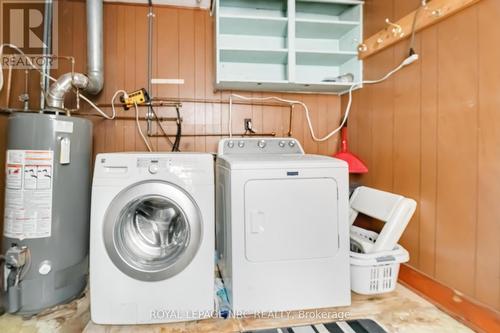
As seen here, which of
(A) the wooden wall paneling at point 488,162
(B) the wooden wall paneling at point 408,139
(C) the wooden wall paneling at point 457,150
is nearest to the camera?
(A) the wooden wall paneling at point 488,162

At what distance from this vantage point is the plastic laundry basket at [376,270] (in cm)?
162

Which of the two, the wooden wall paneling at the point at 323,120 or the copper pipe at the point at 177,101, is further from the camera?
the wooden wall paneling at the point at 323,120

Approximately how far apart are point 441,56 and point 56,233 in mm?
2311

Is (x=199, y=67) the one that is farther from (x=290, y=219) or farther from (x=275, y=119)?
(x=290, y=219)

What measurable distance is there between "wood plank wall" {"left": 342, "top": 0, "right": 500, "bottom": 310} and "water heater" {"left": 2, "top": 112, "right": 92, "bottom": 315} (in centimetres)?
200

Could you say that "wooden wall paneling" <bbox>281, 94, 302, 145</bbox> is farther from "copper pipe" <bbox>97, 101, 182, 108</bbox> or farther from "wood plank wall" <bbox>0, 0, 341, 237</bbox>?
"copper pipe" <bbox>97, 101, 182, 108</bbox>

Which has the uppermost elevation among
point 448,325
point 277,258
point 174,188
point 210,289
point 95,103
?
point 95,103

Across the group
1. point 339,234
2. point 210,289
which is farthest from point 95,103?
point 339,234

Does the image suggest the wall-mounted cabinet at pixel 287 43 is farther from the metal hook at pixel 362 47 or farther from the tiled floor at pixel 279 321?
the tiled floor at pixel 279 321

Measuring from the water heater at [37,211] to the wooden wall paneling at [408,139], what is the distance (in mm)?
1986

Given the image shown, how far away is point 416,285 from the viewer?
1698 millimetres

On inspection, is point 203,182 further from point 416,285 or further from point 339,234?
point 416,285

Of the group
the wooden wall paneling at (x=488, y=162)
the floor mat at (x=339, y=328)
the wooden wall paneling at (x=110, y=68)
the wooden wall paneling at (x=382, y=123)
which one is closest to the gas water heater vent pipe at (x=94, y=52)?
the wooden wall paneling at (x=110, y=68)
